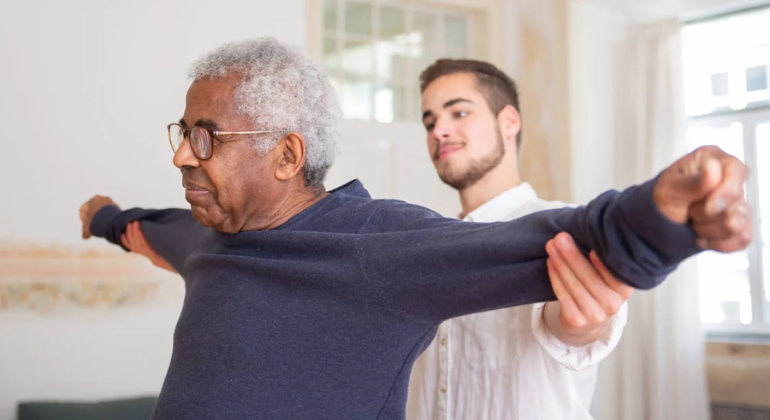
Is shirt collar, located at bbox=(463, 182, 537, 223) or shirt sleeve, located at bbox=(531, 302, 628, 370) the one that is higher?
shirt collar, located at bbox=(463, 182, 537, 223)

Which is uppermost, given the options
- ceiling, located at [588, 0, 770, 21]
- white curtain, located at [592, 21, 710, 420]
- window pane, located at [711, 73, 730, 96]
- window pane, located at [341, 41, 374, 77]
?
ceiling, located at [588, 0, 770, 21]

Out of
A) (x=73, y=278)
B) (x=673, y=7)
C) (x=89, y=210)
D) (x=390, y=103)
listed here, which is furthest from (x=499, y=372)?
(x=673, y=7)

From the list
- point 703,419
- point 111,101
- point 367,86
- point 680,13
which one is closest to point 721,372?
point 703,419

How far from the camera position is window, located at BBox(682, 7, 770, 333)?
484 cm

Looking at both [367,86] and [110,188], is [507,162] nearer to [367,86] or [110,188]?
[110,188]

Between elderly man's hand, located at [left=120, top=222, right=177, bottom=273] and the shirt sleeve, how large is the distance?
986 mm

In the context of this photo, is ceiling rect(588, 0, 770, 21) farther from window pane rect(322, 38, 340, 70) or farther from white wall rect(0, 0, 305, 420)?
white wall rect(0, 0, 305, 420)

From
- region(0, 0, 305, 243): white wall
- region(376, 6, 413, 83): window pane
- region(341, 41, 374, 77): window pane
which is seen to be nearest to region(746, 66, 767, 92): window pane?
region(376, 6, 413, 83): window pane

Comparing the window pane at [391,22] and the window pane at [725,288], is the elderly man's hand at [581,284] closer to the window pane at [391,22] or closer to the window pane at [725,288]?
the window pane at [391,22]

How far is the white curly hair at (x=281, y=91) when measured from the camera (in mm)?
1337

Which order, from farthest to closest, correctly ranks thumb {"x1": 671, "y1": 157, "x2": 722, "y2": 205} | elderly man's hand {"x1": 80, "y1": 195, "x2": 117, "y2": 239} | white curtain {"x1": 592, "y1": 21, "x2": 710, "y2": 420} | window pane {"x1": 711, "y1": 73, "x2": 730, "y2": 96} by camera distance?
window pane {"x1": 711, "y1": 73, "x2": 730, "y2": 96} → white curtain {"x1": 592, "y1": 21, "x2": 710, "y2": 420} → elderly man's hand {"x1": 80, "y1": 195, "x2": 117, "y2": 239} → thumb {"x1": 671, "y1": 157, "x2": 722, "y2": 205}

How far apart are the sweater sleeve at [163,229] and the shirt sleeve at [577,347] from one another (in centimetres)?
73

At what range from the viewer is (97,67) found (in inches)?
149

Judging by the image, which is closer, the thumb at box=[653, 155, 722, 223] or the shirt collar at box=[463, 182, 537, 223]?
the thumb at box=[653, 155, 722, 223]
